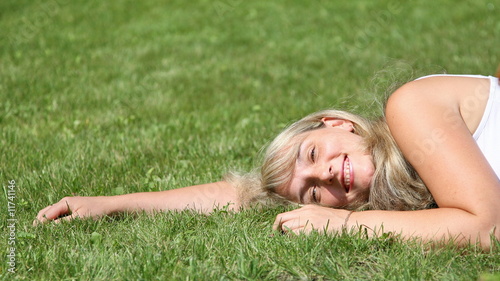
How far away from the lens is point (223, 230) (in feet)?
10.4

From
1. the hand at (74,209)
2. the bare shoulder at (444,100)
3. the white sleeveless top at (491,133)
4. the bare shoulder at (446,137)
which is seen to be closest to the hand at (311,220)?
the bare shoulder at (446,137)

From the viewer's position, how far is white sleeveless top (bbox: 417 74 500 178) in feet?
10.4

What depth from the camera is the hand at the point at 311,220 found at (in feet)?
10.1

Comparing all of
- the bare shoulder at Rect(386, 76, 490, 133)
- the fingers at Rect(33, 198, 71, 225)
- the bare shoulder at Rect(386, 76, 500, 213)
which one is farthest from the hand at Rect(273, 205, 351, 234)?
the fingers at Rect(33, 198, 71, 225)

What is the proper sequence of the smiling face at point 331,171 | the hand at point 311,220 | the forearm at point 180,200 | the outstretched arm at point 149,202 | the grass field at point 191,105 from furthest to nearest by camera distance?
the forearm at point 180,200, the outstretched arm at point 149,202, the smiling face at point 331,171, the hand at point 311,220, the grass field at point 191,105

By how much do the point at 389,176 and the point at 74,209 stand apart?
1.79m

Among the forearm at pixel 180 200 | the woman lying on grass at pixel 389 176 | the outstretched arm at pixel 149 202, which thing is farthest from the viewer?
the forearm at pixel 180 200

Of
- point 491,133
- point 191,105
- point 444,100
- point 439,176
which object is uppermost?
point 444,100

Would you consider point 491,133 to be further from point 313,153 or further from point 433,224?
point 313,153

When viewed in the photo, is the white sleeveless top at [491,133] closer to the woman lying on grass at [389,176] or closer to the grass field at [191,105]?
the woman lying on grass at [389,176]

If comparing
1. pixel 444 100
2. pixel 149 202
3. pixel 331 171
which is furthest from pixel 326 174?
pixel 149 202

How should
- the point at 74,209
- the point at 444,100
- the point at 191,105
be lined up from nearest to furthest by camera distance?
the point at 444,100 < the point at 74,209 < the point at 191,105

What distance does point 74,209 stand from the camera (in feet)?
11.4

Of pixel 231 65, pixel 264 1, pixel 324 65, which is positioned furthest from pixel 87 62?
pixel 264 1
